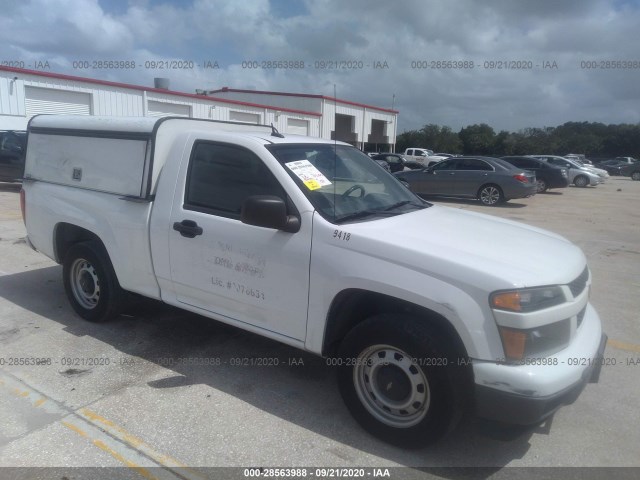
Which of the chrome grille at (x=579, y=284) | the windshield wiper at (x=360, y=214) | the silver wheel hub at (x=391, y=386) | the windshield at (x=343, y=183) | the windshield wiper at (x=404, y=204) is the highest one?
the windshield at (x=343, y=183)

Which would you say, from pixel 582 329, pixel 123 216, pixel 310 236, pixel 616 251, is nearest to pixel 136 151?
pixel 123 216

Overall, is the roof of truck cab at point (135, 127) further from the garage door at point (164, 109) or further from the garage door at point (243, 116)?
the garage door at point (243, 116)

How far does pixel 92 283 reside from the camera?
201 inches

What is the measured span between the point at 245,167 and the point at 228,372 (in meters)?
1.65

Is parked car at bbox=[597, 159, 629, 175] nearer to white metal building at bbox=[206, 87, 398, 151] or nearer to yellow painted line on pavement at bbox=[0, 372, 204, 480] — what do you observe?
white metal building at bbox=[206, 87, 398, 151]

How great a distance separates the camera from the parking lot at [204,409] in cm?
316

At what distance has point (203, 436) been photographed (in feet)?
11.0

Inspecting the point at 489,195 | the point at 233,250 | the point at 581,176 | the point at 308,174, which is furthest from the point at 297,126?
the point at 233,250

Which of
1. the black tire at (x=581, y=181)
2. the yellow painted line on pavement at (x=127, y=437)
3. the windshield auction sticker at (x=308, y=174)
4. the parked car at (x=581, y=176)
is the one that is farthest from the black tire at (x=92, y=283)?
the black tire at (x=581, y=181)

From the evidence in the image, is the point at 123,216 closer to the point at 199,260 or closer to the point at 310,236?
the point at 199,260

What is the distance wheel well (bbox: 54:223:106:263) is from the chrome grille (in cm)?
416

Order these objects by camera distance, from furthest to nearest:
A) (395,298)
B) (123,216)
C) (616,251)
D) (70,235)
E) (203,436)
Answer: (616,251) → (70,235) → (123,216) → (203,436) → (395,298)

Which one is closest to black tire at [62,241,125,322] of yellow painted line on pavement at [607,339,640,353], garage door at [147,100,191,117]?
yellow painted line on pavement at [607,339,640,353]

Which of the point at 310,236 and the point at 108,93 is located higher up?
the point at 108,93
